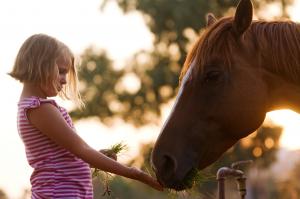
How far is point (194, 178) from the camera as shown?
3928 mm

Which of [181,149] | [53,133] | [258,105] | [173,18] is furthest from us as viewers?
[173,18]

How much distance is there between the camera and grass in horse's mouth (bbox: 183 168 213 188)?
3.88 m

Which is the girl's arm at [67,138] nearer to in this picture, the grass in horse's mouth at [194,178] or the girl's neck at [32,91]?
the girl's neck at [32,91]

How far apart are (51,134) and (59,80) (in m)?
0.30

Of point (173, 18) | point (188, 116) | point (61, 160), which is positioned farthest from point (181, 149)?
point (173, 18)

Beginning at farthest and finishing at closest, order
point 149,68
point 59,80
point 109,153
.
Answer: point 149,68 → point 109,153 → point 59,80

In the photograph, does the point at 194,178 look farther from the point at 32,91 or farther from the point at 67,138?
the point at 32,91

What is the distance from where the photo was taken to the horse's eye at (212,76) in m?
4.14

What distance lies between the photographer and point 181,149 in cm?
397

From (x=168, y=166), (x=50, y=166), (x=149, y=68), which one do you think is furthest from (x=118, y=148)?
(x=149, y=68)

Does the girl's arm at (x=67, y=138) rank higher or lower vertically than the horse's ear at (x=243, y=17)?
lower

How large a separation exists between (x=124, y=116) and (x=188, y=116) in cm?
2204

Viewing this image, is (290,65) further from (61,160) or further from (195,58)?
(61,160)

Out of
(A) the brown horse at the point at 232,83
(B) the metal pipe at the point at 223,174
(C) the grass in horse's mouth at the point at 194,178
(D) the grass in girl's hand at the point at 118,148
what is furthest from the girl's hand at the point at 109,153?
(B) the metal pipe at the point at 223,174
